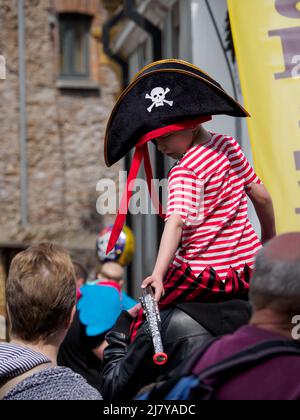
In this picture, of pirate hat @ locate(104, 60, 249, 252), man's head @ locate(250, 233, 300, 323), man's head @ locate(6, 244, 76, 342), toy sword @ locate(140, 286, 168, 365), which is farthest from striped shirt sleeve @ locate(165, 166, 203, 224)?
man's head @ locate(250, 233, 300, 323)

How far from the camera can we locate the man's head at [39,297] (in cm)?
261

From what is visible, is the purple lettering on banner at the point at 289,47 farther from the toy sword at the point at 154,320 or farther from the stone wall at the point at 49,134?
the stone wall at the point at 49,134

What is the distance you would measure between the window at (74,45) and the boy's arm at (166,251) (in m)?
16.0

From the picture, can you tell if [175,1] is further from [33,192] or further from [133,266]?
[33,192]

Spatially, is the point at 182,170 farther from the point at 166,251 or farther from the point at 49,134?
the point at 49,134

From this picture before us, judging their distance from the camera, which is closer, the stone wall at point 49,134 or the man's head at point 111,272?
the man's head at point 111,272

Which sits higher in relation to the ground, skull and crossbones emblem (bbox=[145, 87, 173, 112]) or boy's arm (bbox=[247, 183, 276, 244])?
skull and crossbones emblem (bbox=[145, 87, 173, 112])

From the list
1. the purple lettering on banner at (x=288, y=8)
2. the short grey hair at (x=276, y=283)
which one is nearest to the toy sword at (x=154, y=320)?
the short grey hair at (x=276, y=283)

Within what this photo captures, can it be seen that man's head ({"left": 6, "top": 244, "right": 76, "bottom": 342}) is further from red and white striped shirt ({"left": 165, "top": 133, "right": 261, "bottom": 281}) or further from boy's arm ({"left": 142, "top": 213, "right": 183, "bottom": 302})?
red and white striped shirt ({"left": 165, "top": 133, "right": 261, "bottom": 281})

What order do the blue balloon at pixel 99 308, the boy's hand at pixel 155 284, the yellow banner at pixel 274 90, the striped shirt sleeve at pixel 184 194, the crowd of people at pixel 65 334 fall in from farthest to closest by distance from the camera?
the blue balloon at pixel 99 308 → the yellow banner at pixel 274 90 → the striped shirt sleeve at pixel 184 194 → the boy's hand at pixel 155 284 → the crowd of people at pixel 65 334

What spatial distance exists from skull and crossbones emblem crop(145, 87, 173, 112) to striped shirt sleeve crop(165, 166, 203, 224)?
23 cm

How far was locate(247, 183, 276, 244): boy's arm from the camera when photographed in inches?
118

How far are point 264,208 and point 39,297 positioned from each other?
2.97 ft
